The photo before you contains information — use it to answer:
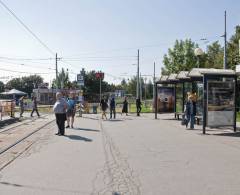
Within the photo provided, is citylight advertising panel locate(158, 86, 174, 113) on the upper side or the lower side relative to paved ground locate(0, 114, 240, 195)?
upper

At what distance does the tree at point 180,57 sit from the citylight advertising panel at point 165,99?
958 inches

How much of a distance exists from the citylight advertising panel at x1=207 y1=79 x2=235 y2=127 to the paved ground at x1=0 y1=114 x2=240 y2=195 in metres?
2.96

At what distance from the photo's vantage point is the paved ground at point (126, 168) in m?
7.00

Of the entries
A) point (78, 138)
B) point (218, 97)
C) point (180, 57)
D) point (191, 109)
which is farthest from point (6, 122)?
point (180, 57)

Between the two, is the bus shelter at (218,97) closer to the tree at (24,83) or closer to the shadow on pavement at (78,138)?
the shadow on pavement at (78,138)

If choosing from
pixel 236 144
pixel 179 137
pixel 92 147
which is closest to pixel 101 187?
pixel 92 147

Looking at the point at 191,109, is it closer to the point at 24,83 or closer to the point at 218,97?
the point at 218,97

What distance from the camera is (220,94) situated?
671 inches

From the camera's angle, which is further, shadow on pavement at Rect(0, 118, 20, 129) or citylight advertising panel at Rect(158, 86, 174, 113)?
citylight advertising panel at Rect(158, 86, 174, 113)

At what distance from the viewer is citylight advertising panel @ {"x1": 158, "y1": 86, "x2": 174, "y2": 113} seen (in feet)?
90.5

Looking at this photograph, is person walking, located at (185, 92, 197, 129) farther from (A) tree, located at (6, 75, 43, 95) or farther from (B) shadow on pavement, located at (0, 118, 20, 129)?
(A) tree, located at (6, 75, 43, 95)

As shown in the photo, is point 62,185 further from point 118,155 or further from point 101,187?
point 118,155

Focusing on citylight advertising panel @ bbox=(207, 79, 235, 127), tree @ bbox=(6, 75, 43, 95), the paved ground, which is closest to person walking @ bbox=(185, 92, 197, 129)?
citylight advertising panel @ bbox=(207, 79, 235, 127)

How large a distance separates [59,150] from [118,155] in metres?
1.91
